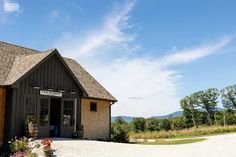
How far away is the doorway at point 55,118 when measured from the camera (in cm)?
2031

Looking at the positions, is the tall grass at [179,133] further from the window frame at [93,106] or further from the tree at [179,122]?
the tree at [179,122]

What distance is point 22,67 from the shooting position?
18.8 m

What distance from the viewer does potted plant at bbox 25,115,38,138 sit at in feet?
57.0

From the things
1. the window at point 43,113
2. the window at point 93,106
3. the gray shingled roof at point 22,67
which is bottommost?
the window at point 43,113

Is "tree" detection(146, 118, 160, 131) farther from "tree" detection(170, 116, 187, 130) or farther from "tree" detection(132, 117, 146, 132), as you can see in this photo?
"tree" detection(170, 116, 187, 130)

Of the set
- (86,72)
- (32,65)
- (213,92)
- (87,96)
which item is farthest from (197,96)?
(32,65)

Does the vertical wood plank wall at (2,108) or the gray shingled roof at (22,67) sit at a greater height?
the gray shingled roof at (22,67)

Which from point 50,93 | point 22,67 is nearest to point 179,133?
point 50,93

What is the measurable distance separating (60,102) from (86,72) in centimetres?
765

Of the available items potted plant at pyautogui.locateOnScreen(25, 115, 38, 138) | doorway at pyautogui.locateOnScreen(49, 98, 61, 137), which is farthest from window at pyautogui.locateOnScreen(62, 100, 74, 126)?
potted plant at pyautogui.locateOnScreen(25, 115, 38, 138)

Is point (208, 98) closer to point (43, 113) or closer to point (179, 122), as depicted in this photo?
point (179, 122)

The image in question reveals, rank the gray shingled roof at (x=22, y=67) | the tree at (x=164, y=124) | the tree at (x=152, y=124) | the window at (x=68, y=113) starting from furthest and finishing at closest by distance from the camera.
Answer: the tree at (x=164, y=124)
the tree at (x=152, y=124)
the window at (x=68, y=113)
the gray shingled roof at (x=22, y=67)

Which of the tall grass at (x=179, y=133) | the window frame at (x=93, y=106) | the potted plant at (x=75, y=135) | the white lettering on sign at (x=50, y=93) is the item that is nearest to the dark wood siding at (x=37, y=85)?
the white lettering on sign at (x=50, y=93)

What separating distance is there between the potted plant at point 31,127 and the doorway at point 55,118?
8.41 feet
